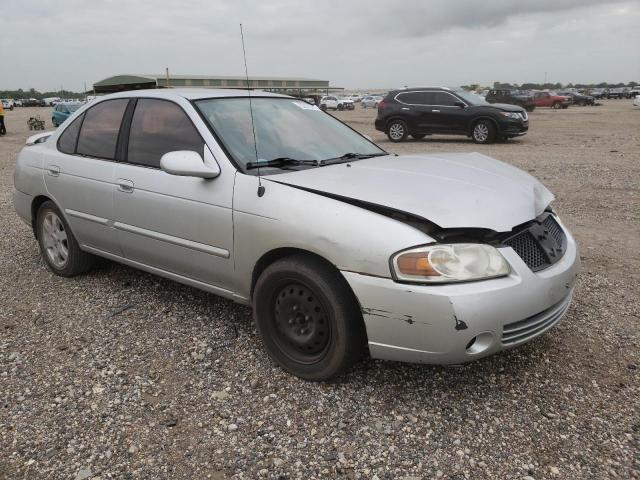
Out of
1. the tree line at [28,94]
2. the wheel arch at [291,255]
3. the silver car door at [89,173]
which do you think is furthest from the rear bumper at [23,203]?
the tree line at [28,94]

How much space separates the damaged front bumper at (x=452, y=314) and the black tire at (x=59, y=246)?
2903 millimetres

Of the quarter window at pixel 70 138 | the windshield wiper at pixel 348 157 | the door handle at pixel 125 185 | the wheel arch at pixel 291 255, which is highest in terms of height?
the quarter window at pixel 70 138

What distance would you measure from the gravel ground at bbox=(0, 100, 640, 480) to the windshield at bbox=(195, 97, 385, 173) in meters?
1.24

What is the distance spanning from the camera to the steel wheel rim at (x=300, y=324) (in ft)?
9.37

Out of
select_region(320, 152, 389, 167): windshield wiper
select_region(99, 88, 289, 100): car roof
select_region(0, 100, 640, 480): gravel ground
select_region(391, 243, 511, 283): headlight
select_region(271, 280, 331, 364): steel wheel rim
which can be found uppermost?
select_region(99, 88, 289, 100): car roof

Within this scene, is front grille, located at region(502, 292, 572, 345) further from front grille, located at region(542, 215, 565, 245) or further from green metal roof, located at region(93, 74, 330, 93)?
green metal roof, located at region(93, 74, 330, 93)

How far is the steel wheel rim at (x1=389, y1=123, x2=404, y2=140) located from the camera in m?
17.2

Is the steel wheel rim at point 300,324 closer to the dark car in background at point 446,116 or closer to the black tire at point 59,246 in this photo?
the black tire at point 59,246

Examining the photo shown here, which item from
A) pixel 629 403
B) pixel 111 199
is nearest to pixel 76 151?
pixel 111 199

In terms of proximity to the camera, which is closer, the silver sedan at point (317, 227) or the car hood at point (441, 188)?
the silver sedan at point (317, 227)

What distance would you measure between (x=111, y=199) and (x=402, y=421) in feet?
8.51

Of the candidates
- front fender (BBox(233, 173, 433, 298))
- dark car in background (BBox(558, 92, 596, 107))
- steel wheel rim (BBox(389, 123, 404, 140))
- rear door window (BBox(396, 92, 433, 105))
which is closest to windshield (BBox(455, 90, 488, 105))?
rear door window (BBox(396, 92, 433, 105))

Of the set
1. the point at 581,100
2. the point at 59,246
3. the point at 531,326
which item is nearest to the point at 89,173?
the point at 59,246

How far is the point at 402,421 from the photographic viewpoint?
105 inches
